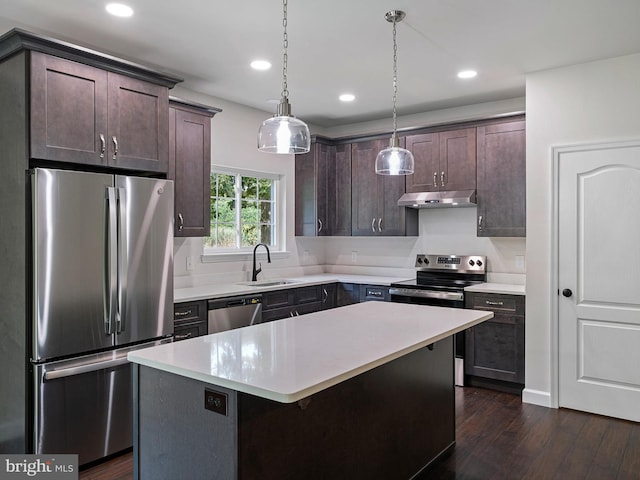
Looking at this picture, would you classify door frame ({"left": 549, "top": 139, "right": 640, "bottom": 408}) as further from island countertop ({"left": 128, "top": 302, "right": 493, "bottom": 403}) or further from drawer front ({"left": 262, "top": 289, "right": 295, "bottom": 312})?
drawer front ({"left": 262, "top": 289, "right": 295, "bottom": 312})

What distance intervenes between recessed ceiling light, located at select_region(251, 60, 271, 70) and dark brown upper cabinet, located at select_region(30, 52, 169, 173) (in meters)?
0.73

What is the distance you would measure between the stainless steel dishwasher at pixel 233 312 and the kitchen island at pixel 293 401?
1.17 meters

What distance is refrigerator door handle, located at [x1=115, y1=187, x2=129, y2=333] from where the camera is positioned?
3.00 m

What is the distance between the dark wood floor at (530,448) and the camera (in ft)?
9.23

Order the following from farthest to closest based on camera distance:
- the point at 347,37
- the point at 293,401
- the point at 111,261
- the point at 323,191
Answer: the point at 323,191
the point at 347,37
the point at 111,261
the point at 293,401

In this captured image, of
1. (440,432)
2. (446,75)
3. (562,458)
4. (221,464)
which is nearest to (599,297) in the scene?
(562,458)

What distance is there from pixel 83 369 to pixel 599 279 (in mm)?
3621

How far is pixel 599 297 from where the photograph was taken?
12.2 ft

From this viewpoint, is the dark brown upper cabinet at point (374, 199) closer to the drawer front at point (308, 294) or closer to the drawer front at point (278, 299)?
the drawer front at point (308, 294)

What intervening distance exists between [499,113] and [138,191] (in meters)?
3.38

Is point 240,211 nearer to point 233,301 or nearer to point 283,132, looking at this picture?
point 233,301

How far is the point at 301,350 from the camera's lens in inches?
81.2

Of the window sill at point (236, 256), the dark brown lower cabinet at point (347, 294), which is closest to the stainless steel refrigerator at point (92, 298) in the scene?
the window sill at point (236, 256)

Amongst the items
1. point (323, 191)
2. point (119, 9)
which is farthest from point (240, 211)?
point (119, 9)
